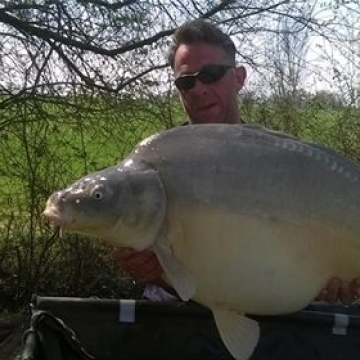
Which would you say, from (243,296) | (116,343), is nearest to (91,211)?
(243,296)

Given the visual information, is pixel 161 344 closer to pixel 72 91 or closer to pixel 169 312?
pixel 169 312

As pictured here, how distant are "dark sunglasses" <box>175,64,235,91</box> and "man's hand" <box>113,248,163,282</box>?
2.25ft

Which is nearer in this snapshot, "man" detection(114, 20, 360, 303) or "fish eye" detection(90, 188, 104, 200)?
"fish eye" detection(90, 188, 104, 200)

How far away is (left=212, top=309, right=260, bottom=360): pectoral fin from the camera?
1.80m

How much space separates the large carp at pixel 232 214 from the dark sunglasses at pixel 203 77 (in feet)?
2.15

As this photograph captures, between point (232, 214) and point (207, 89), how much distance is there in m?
0.81

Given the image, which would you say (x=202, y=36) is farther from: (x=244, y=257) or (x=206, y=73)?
(x=244, y=257)

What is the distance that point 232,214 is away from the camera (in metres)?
1.73

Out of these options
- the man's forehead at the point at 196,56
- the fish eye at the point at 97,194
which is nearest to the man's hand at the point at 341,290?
the fish eye at the point at 97,194

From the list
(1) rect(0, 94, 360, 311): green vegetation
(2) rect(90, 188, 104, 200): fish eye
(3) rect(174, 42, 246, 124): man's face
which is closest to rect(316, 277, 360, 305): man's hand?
(2) rect(90, 188, 104, 200): fish eye

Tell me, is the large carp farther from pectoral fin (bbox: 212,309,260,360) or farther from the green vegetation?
the green vegetation

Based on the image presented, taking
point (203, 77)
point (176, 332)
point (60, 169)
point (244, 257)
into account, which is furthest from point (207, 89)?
point (60, 169)

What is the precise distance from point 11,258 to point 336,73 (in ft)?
8.36

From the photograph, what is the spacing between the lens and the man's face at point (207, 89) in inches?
97.3
